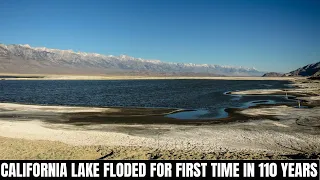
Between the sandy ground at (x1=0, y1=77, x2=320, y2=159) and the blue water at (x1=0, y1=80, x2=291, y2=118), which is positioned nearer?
the sandy ground at (x1=0, y1=77, x2=320, y2=159)

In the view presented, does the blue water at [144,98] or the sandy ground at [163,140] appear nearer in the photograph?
the sandy ground at [163,140]

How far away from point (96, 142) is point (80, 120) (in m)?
10.4

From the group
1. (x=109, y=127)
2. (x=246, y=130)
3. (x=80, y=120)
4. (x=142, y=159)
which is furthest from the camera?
(x=80, y=120)

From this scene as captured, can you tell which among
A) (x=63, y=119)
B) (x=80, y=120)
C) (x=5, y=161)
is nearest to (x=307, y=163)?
(x=5, y=161)

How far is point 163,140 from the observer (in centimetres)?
2008

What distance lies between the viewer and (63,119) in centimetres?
2967

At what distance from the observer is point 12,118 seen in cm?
3030

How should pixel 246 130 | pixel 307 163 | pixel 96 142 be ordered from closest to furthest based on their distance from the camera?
pixel 307 163 < pixel 96 142 < pixel 246 130

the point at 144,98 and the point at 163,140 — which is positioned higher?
the point at 144,98

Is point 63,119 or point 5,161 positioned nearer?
point 5,161

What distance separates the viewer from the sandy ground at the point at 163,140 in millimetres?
16031

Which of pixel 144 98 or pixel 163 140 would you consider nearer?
pixel 163 140

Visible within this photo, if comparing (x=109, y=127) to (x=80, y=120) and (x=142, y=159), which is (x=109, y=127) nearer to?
(x=80, y=120)

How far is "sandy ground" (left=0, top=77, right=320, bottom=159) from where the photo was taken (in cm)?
1603
